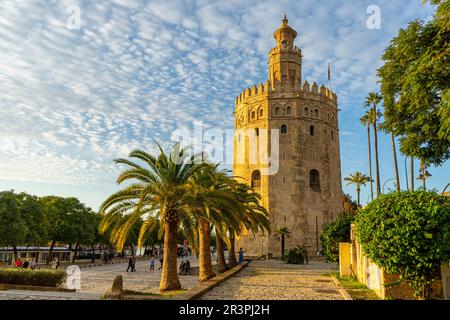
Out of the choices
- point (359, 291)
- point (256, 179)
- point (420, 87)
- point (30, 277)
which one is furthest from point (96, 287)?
point (256, 179)

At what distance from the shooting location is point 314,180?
137 ft

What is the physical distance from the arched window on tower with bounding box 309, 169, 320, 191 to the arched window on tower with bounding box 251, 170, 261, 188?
5830 mm

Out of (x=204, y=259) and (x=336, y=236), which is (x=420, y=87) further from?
(x=204, y=259)

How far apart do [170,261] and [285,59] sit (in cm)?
3529

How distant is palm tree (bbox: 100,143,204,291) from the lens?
536 inches

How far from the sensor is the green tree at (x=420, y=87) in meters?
13.2

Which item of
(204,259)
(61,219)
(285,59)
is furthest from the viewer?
(285,59)

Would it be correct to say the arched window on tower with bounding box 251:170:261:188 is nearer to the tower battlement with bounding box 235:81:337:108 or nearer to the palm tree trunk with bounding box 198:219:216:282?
the tower battlement with bounding box 235:81:337:108

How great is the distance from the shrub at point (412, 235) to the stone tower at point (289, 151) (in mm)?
29475

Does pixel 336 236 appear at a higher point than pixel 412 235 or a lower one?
lower

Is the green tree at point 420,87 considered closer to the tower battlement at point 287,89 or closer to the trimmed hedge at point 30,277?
the trimmed hedge at point 30,277

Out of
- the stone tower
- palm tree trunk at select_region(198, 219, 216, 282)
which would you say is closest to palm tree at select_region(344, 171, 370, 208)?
the stone tower

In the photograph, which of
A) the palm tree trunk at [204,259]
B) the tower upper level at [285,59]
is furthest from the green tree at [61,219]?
the tower upper level at [285,59]
